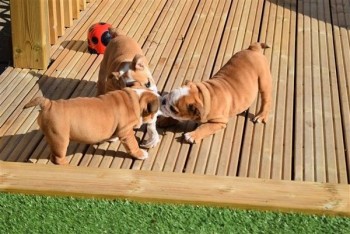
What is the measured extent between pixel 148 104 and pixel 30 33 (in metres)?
1.47

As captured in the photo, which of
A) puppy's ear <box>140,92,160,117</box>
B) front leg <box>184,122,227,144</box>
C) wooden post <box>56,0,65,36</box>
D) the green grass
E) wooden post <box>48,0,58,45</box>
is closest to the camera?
the green grass

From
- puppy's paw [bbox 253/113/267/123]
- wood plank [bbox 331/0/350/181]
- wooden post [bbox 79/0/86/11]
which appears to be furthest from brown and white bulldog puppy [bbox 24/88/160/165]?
wooden post [bbox 79/0/86/11]

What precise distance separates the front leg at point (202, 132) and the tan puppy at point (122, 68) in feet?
1.23

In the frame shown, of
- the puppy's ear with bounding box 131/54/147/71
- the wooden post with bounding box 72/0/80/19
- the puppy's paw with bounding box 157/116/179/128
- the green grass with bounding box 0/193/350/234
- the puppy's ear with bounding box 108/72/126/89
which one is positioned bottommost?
the wooden post with bounding box 72/0/80/19

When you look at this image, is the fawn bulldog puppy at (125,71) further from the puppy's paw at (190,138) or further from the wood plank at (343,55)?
the wood plank at (343,55)

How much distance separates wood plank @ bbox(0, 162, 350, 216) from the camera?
3439mm

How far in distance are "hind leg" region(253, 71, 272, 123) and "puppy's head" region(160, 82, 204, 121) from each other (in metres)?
0.49

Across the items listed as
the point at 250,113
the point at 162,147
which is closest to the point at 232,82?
the point at 250,113

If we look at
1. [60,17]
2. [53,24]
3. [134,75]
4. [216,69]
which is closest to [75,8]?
[60,17]

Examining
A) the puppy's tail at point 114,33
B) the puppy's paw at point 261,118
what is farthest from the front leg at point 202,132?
the puppy's tail at point 114,33

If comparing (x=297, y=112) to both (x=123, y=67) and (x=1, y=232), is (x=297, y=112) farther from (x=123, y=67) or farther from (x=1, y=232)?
(x=1, y=232)

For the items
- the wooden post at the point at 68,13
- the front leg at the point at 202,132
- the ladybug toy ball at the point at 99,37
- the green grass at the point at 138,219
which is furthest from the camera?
the wooden post at the point at 68,13

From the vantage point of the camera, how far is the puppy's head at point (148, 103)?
3836 mm

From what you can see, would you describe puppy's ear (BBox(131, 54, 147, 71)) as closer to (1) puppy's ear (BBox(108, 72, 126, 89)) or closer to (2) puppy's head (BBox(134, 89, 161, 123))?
(1) puppy's ear (BBox(108, 72, 126, 89))
